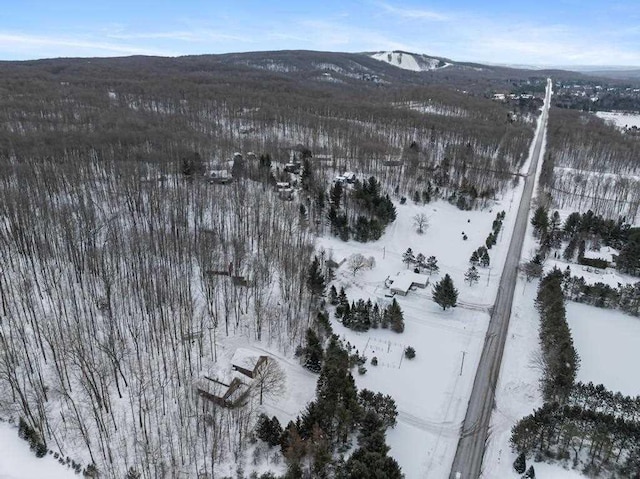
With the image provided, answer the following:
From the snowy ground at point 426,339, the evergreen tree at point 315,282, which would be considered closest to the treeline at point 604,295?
the snowy ground at point 426,339

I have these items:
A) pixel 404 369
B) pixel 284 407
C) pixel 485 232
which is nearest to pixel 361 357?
pixel 404 369

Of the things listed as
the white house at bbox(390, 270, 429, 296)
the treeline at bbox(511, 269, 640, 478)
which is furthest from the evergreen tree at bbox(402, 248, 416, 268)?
the treeline at bbox(511, 269, 640, 478)

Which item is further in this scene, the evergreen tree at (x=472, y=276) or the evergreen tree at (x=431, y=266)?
the evergreen tree at (x=431, y=266)

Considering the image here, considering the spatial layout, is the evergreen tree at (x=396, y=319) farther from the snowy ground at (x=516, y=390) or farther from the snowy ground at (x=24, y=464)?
the snowy ground at (x=24, y=464)

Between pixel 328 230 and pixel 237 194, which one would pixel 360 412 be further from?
pixel 237 194

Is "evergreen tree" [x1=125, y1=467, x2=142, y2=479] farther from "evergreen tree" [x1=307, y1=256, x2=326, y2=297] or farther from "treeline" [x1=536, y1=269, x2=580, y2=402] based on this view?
"treeline" [x1=536, y1=269, x2=580, y2=402]

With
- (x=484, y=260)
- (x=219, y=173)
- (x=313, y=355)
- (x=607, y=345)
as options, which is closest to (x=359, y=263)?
(x=484, y=260)
